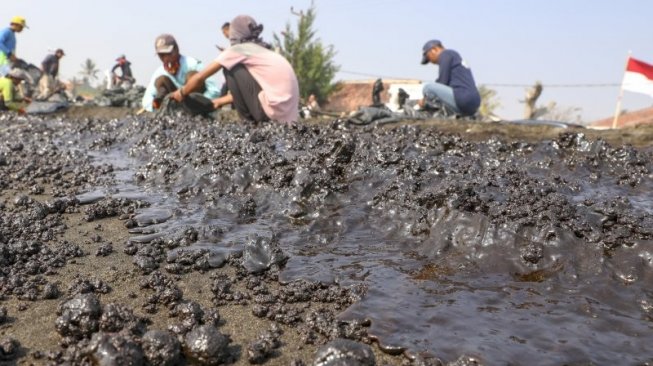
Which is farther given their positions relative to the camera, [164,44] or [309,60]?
[309,60]

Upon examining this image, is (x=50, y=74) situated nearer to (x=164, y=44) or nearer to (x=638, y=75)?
(x=164, y=44)

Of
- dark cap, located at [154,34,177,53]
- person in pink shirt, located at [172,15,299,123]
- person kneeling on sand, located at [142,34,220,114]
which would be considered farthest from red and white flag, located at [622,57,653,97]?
dark cap, located at [154,34,177,53]

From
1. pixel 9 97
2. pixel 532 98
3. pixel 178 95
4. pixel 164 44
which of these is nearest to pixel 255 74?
pixel 178 95

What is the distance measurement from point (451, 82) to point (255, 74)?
3116 mm

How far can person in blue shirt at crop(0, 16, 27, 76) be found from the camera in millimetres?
11700

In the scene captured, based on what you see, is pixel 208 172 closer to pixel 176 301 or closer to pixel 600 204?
pixel 176 301

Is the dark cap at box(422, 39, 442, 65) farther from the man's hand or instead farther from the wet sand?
the wet sand

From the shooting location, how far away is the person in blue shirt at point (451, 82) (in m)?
7.50

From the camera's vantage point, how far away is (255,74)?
6.01m

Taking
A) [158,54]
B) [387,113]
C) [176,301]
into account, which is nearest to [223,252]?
[176,301]

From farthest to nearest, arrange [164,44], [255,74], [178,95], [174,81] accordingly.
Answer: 1. [174,81]
2. [164,44]
3. [178,95]
4. [255,74]

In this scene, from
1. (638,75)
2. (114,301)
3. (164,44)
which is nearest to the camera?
(114,301)

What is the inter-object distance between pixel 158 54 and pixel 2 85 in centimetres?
613

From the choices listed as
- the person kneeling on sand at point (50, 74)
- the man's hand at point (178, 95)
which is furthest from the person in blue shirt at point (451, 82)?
the person kneeling on sand at point (50, 74)
